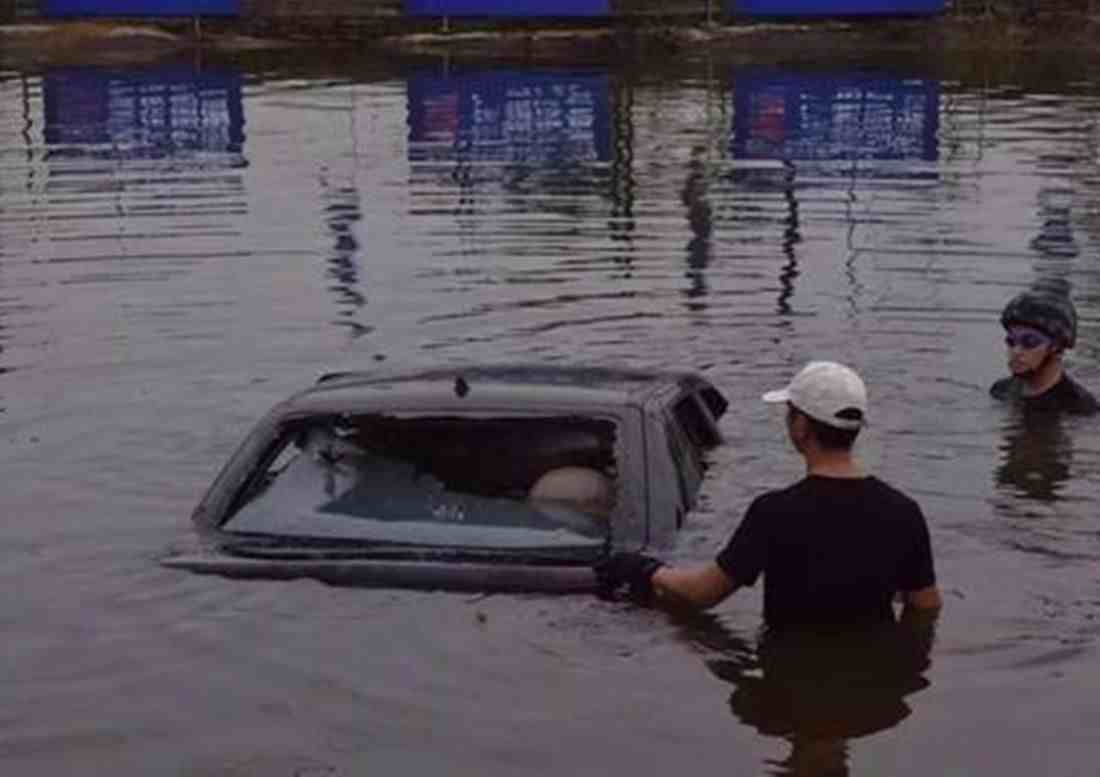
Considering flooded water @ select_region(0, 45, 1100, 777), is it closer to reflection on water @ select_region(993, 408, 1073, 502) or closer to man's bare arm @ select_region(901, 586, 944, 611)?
reflection on water @ select_region(993, 408, 1073, 502)

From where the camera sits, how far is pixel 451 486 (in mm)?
8430

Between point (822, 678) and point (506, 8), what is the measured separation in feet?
Answer: 107

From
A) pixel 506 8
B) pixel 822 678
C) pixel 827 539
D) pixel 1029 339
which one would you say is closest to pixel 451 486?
pixel 822 678

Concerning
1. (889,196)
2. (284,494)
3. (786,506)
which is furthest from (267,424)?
(889,196)

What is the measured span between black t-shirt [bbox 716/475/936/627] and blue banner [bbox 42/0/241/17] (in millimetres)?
33589

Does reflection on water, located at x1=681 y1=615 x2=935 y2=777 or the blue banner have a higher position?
the blue banner

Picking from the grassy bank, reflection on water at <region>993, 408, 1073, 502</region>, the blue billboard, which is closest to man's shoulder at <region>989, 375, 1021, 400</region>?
reflection on water at <region>993, 408, 1073, 502</region>

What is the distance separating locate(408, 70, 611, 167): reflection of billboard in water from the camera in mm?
24250

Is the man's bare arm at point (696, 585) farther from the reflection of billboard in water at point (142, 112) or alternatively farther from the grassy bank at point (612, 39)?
the grassy bank at point (612, 39)

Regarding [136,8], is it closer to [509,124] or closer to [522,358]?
[509,124]

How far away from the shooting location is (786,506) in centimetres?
681

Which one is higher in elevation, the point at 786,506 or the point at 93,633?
the point at 786,506

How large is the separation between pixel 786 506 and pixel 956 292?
891cm

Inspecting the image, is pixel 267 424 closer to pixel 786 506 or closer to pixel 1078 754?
pixel 786 506
